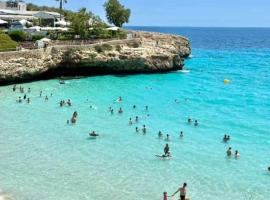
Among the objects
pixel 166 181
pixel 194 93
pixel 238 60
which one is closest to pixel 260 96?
pixel 194 93

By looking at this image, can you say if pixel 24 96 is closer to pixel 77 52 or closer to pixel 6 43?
pixel 6 43

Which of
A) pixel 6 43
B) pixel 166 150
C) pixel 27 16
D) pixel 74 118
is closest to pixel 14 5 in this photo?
pixel 27 16

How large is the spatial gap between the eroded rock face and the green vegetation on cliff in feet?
7.84

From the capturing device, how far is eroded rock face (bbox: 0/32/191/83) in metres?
52.8

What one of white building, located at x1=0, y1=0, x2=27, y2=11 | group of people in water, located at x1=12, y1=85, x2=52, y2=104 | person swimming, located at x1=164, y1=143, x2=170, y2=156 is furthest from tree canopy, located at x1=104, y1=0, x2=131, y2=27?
person swimming, located at x1=164, y1=143, x2=170, y2=156

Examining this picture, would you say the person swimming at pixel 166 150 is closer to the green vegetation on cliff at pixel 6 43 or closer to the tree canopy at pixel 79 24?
the green vegetation on cliff at pixel 6 43

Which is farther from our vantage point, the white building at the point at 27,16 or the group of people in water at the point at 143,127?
the white building at the point at 27,16

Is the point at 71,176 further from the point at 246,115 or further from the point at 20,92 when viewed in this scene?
the point at 20,92

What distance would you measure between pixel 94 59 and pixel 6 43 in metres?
11.9

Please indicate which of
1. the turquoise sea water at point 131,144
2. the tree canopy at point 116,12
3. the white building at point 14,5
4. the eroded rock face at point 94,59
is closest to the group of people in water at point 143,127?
the turquoise sea water at point 131,144

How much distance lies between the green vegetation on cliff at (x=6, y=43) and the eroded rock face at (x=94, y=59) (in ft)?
7.84

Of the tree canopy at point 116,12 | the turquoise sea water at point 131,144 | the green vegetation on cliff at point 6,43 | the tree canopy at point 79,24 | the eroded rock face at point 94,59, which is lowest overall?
the turquoise sea water at point 131,144

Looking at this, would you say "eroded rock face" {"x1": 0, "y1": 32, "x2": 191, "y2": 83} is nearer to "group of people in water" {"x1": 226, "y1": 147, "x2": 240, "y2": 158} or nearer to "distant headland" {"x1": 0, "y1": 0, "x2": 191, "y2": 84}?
"distant headland" {"x1": 0, "y1": 0, "x2": 191, "y2": 84}

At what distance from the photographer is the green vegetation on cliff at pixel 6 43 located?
178 feet
